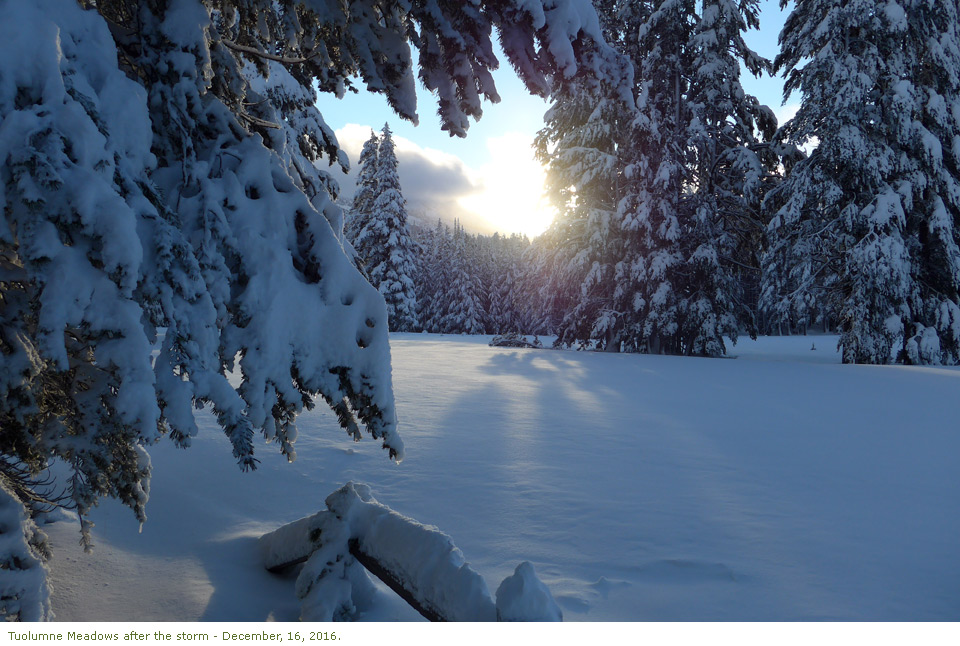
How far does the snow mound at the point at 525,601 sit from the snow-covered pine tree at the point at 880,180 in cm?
1367

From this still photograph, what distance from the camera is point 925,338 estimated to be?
12.1 m

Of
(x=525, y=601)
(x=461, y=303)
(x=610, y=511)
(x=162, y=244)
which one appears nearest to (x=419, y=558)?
(x=525, y=601)

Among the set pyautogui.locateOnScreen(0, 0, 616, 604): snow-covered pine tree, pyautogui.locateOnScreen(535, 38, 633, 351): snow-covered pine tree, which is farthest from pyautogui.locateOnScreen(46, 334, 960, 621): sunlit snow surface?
pyautogui.locateOnScreen(535, 38, 633, 351): snow-covered pine tree

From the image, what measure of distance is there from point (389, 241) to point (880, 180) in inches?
1047

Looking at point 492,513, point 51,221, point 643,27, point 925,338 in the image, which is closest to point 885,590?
point 492,513

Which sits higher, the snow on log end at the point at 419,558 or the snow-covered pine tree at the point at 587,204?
the snow-covered pine tree at the point at 587,204

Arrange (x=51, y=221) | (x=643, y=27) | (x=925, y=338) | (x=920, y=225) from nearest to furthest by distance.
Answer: (x=51, y=221) < (x=925, y=338) < (x=920, y=225) < (x=643, y=27)

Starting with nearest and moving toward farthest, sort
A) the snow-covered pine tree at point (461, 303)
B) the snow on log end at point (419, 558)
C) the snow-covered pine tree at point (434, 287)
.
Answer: the snow on log end at point (419, 558) → the snow-covered pine tree at point (461, 303) → the snow-covered pine tree at point (434, 287)

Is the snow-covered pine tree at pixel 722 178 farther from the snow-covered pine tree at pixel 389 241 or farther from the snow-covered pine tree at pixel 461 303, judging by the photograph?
the snow-covered pine tree at pixel 461 303

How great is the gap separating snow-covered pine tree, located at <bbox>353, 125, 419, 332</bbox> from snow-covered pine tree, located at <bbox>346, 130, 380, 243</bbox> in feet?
0.25

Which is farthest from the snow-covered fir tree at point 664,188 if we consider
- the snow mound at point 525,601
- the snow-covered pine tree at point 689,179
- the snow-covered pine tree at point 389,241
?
the snow-covered pine tree at point 389,241

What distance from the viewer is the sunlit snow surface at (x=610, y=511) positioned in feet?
7.14

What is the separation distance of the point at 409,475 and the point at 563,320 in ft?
43.9

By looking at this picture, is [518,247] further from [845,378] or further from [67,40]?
[67,40]
